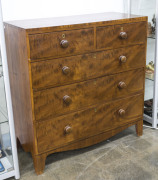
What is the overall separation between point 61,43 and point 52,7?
0.73 metres

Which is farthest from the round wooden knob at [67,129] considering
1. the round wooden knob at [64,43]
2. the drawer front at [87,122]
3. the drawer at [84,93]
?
the round wooden knob at [64,43]

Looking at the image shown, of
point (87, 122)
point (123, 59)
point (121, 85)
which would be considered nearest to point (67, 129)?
point (87, 122)

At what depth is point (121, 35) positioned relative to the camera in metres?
2.32

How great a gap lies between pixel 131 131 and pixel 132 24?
112 centimetres

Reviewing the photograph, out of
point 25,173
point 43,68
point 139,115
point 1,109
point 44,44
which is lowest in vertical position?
point 25,173

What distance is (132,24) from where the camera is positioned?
238cm

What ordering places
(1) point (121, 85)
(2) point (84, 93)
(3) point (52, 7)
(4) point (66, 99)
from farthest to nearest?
(3) point (52, 7) → (1) point (121, 85) → (2) point (84, 93) → (4) point (66, 99)

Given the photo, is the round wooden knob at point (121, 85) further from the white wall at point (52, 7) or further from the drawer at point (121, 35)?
the white wall at point (52, 7)

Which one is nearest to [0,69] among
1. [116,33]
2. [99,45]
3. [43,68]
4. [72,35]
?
[43,68]

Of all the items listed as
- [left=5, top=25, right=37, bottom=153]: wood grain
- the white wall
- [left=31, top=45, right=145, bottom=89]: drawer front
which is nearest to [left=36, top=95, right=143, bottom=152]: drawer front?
[left=5, top=25, right=37, bottom=153]: wood grain

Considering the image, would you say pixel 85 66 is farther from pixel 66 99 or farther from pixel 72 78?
pixel 66 99

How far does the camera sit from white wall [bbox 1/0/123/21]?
2.47m

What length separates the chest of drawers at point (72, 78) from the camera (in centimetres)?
206

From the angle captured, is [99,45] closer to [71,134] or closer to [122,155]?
[71,134]
